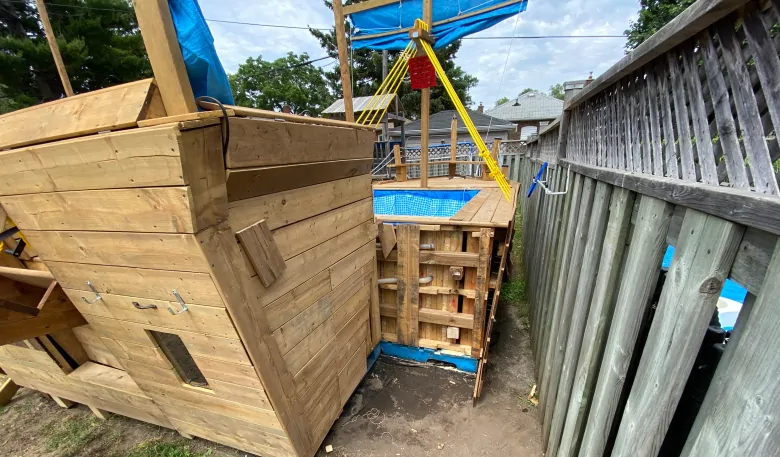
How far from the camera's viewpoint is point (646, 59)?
43.8 inches

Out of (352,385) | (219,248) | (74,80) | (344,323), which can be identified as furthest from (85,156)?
(74,80)

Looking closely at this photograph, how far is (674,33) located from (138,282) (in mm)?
2584

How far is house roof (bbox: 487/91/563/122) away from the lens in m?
24.4

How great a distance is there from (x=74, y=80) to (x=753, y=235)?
53.4ft

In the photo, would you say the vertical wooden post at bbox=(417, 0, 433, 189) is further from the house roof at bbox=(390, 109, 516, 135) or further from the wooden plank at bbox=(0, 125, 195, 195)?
the house roof at bbox=(390, 109, 516, 135)

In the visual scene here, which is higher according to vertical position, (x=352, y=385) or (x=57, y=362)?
(x=57, y=362)

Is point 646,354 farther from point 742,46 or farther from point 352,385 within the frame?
point 352,385

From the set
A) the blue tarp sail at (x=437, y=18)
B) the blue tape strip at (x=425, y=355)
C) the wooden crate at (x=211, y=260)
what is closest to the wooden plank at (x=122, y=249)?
the wooden crate at (x=211, y=260)

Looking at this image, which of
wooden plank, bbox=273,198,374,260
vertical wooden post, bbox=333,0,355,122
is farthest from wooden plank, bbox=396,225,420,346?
vertical wooden post, bbox=333,0,355,122

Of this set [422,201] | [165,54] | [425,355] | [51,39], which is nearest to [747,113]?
[165,54]

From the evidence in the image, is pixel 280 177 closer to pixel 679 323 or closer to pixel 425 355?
pixel 679 323

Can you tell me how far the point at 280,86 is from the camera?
3028 centimetres

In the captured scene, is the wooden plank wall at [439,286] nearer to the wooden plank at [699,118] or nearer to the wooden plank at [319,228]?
the wooden plank at [319,228]

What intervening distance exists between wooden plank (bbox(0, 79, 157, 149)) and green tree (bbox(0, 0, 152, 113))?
39.9 feet
